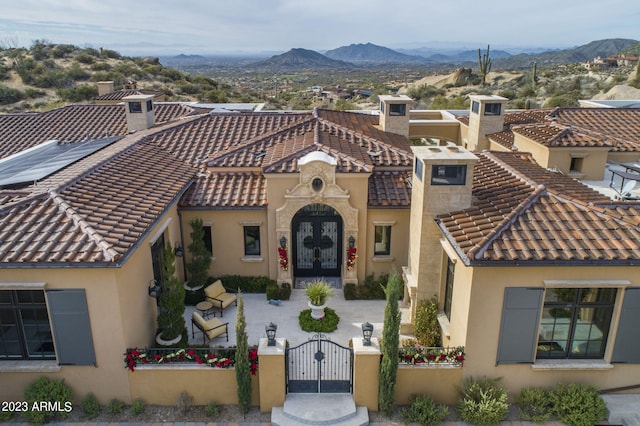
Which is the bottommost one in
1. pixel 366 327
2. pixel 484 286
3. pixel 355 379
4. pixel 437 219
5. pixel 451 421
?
pixel 451 421

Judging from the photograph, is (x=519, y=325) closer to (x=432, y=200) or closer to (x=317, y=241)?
(x=432, y=200)

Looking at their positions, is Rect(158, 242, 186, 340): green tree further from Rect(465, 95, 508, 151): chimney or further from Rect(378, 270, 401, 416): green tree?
Rect(465, 95, 508, 151): chimney

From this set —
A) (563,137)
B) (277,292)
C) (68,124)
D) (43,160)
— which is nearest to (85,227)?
(277,292)

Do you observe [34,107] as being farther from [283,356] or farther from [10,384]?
[283,356]

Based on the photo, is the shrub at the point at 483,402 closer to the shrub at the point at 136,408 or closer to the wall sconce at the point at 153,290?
the shrub at the point at 136,408

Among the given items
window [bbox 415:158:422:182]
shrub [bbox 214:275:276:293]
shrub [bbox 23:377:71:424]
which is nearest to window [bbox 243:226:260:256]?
shrub [bbox 214:275:276:293]


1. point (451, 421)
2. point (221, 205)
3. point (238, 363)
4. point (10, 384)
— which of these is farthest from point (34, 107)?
point (451, 421)
